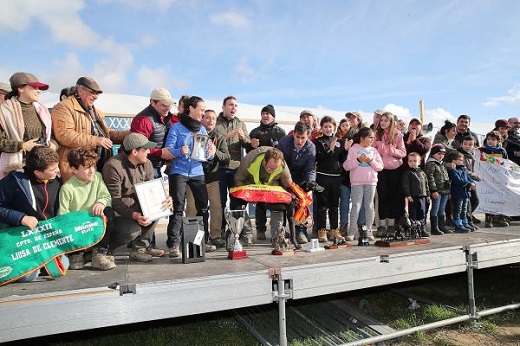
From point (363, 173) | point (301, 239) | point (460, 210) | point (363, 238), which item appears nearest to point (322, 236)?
point (301, 239)

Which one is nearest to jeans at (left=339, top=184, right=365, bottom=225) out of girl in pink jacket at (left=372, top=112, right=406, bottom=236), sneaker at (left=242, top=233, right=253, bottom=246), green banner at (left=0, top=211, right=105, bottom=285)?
girl in pink jacket at (left=372, top=112, right=406, bottom=236)

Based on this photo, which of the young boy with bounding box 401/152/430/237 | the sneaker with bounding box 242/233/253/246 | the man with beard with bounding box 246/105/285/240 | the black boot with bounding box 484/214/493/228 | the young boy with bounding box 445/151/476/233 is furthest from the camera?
the black boot with bounding box 484/214/493/228

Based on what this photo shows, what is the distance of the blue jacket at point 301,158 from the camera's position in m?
5.34

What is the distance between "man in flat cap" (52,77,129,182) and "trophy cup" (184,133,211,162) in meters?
0.88

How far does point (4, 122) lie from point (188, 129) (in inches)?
70.9

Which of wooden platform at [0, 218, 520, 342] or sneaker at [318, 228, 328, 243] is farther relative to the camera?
sneaker at [318, 228, 328, 243]

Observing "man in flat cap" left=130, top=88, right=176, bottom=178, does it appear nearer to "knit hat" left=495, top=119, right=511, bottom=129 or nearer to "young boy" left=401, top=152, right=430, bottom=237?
"young boy" left=401, top=152, right=430, bottom=237

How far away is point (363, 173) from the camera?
537cm

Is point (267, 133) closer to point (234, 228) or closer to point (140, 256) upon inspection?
point (234, 228)

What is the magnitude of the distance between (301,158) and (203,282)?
9.15ft

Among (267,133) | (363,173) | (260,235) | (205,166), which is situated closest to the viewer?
(205,166)

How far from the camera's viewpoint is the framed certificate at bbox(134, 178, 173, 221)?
3.80 m

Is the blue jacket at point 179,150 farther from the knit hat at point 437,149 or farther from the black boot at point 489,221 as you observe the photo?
the black boot at point 489,221

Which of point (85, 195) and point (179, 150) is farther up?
point (179, 150)
